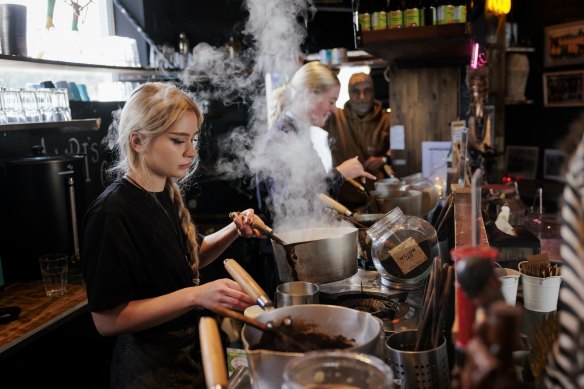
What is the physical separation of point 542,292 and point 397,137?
4059 millimetres

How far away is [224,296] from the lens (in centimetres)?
160

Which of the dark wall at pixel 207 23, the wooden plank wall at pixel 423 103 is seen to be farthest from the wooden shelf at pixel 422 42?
the dark wall at pixel 207 23

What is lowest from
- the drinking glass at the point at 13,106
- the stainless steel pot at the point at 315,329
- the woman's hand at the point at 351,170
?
the stainless steel pot at the point at 315,329

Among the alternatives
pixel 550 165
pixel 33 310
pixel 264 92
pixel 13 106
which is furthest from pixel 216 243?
pixel 550 165

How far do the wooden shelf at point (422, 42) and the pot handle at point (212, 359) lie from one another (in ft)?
10.1

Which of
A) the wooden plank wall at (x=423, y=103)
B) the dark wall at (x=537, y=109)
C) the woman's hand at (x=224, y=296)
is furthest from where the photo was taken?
the dark wall at (x=537, y=109)

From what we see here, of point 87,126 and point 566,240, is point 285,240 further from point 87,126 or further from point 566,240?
point 87,126

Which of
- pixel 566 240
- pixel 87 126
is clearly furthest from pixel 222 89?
pixel 566 240

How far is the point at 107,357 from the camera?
3109 millimetres

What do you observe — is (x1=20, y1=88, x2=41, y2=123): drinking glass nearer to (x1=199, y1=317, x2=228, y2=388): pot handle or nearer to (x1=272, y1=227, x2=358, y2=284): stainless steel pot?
(x1=272, y1=227, x2=358, y2=284): stainless steel pot

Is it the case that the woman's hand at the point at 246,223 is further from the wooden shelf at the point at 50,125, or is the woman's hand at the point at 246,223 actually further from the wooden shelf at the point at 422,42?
the wooden shelf at the point at 422,42

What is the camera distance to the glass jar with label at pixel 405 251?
2.00 meters

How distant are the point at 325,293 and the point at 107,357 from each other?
69.3 inches

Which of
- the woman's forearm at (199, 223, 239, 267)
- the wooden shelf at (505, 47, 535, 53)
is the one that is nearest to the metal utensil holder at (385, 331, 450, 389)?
the woman's forearm at (199, 223, 239, 267)
